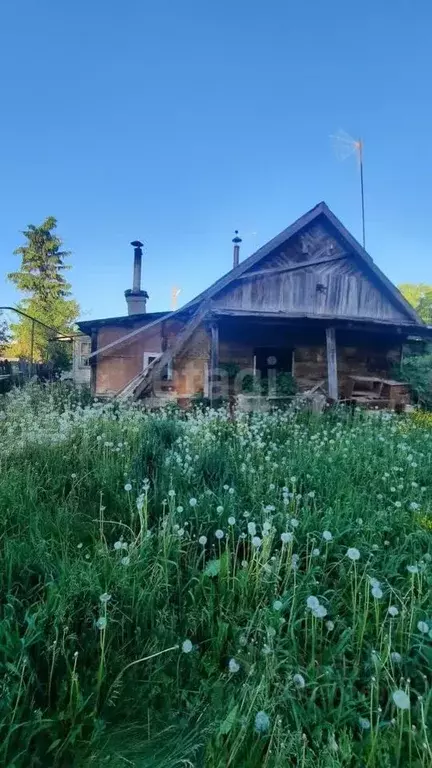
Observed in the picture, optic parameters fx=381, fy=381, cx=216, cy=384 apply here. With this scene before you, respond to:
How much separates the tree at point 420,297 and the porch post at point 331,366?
2750cm

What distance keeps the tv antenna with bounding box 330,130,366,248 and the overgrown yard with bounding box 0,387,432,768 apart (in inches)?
588

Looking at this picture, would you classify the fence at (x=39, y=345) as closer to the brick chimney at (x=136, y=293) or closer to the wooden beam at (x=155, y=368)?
the brick chimney at (x=136, y=293)

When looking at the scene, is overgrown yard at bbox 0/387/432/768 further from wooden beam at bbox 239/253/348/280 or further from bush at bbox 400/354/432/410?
bush at bbox 400/354/432/410

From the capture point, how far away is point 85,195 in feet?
66.0

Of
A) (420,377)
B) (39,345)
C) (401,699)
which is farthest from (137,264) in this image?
(401,699)

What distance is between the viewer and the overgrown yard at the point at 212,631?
1333mm

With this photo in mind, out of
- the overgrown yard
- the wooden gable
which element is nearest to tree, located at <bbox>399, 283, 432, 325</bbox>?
the wooden gable

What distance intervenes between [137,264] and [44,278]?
2021 cm

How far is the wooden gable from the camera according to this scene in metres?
11.5

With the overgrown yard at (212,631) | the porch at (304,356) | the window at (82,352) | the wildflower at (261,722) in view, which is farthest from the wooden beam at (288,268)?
the window at (82,352)

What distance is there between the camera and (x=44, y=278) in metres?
33.0

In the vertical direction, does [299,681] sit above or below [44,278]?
below

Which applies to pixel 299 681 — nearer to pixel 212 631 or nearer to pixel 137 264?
pixel 212 631

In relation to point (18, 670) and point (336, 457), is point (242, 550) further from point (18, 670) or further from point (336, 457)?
point (336, 457)
